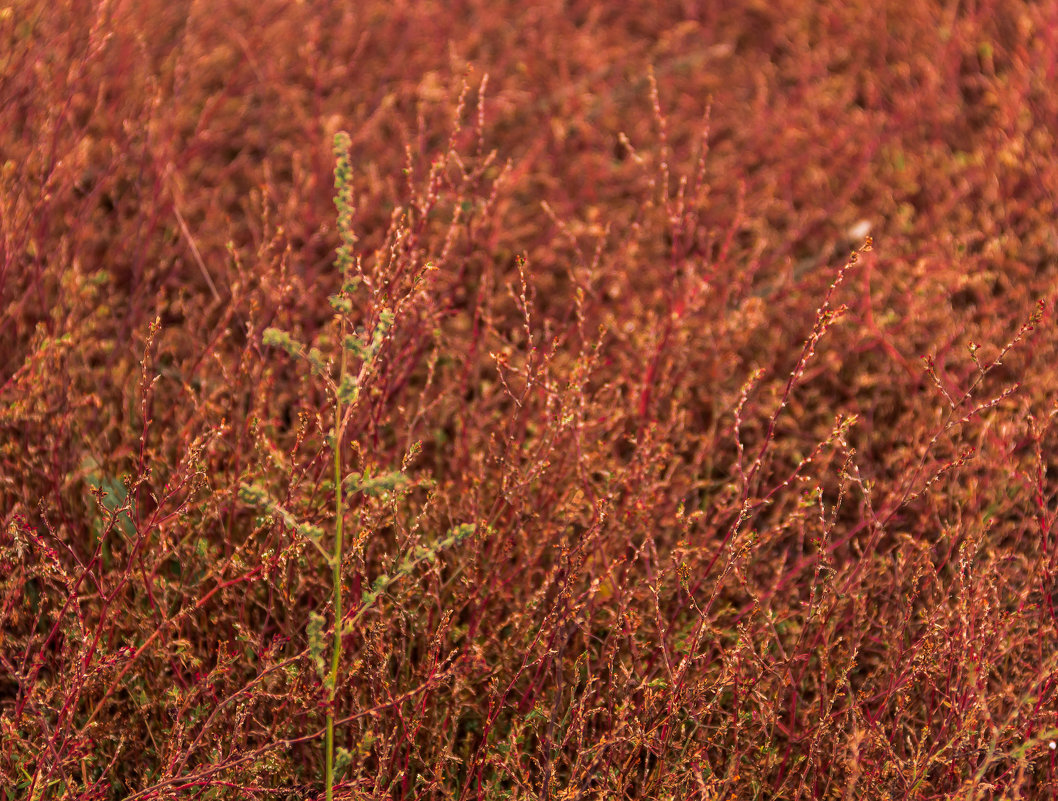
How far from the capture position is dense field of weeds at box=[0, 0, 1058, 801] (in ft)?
5.05

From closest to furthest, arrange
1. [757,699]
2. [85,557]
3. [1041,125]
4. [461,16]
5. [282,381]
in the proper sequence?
[757,699] < [85,557] < [282,381] < [1041,125] < [461,16]

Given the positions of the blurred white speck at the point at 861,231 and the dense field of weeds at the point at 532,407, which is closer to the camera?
the dense field of weeds at the point at 532,407

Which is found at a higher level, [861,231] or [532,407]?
[532,407]

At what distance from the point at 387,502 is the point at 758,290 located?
5.02 feet

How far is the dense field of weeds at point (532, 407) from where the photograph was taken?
154cm

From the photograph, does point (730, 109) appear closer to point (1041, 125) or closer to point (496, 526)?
point (1041, 125)

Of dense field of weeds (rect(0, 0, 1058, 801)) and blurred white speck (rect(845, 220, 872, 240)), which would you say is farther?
blurred white speck (rect(845, 220, 872, 240))

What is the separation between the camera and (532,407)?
7.25ft

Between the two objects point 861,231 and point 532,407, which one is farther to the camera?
point 861,231

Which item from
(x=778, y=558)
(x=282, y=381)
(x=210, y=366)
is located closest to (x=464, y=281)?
(x=282, y=381)

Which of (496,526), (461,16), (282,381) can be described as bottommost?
(496,526)

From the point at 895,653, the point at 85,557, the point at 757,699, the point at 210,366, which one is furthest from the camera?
the point at 210,366

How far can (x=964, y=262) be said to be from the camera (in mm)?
2510

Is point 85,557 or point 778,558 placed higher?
point 85,557
